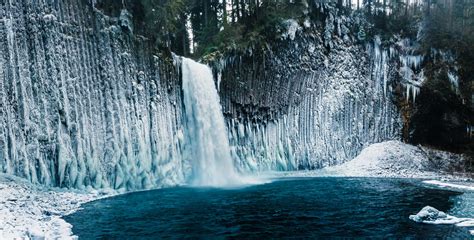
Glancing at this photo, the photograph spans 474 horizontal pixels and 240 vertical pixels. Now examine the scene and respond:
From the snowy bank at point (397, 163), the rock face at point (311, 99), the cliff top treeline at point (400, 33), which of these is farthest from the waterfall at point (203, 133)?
the snowy bank at point (397, 163)

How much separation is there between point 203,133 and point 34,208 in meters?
14.3

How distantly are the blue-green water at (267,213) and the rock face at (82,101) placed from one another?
278cm

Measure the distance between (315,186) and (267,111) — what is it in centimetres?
1059

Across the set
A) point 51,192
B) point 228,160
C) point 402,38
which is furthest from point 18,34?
point 402,38

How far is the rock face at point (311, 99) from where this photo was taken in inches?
1250

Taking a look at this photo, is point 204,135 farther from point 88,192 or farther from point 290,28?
point 290,28

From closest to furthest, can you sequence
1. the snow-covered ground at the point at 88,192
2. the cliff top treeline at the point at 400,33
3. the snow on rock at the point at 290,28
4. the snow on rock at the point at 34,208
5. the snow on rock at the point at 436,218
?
1. the snow on rock at the point at 34,208
2. the snow-covered ground at the point at 88,192
3. the snow on rock at the point at 436,218
4. the cliff top treeline at the point at 400,33
5. the snow on rock at the point at 290,28

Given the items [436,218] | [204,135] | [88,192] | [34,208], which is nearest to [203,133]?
[204,135]

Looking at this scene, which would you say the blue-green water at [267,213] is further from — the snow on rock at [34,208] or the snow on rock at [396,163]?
the snow on rock at [396,163]

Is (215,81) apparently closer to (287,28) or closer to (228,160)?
(228,160)

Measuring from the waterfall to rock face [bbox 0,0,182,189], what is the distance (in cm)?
111

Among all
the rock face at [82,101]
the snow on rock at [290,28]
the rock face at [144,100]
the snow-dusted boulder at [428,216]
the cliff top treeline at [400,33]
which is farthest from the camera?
the snow on rock at [290,28]

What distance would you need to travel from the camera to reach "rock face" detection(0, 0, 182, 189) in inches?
725

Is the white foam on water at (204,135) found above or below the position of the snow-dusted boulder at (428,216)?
above
